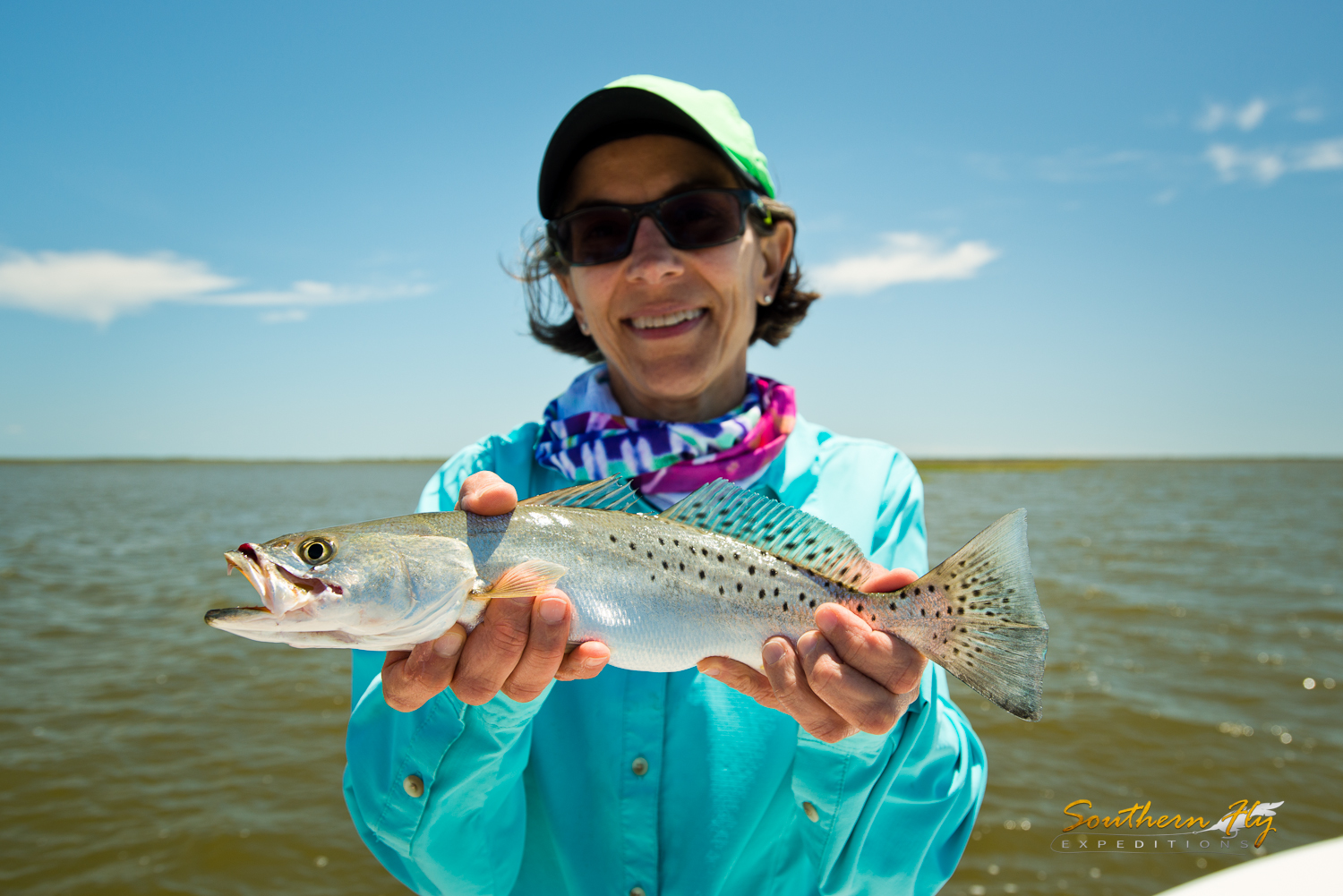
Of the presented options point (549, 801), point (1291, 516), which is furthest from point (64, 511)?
point (1291, 516)

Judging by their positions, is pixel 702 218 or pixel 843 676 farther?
pixel 702 218

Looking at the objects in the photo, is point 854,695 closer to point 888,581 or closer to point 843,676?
point 843,676

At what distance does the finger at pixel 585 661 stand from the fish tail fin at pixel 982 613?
3.43 ft

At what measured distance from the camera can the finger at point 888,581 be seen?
2.66 meters

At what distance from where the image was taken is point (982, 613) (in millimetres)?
2576

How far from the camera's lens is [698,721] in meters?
3.12

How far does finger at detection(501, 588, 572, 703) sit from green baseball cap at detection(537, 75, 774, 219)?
7.26 ft

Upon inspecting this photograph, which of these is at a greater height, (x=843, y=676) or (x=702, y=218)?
(x=702, y=218)

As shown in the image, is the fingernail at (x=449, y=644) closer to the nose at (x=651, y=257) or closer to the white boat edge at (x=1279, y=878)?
the nose at (x=651, y=257)

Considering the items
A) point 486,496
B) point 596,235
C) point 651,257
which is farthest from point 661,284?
point 486,496

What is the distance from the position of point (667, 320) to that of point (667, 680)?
5.60ft

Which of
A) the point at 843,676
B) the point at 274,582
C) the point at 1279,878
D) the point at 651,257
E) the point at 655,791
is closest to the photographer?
the point at 274,582

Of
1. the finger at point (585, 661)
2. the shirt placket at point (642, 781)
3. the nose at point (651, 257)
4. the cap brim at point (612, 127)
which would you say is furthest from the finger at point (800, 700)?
the cap brim at point (612, 127)

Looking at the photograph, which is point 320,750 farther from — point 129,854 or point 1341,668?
point 1341,668
